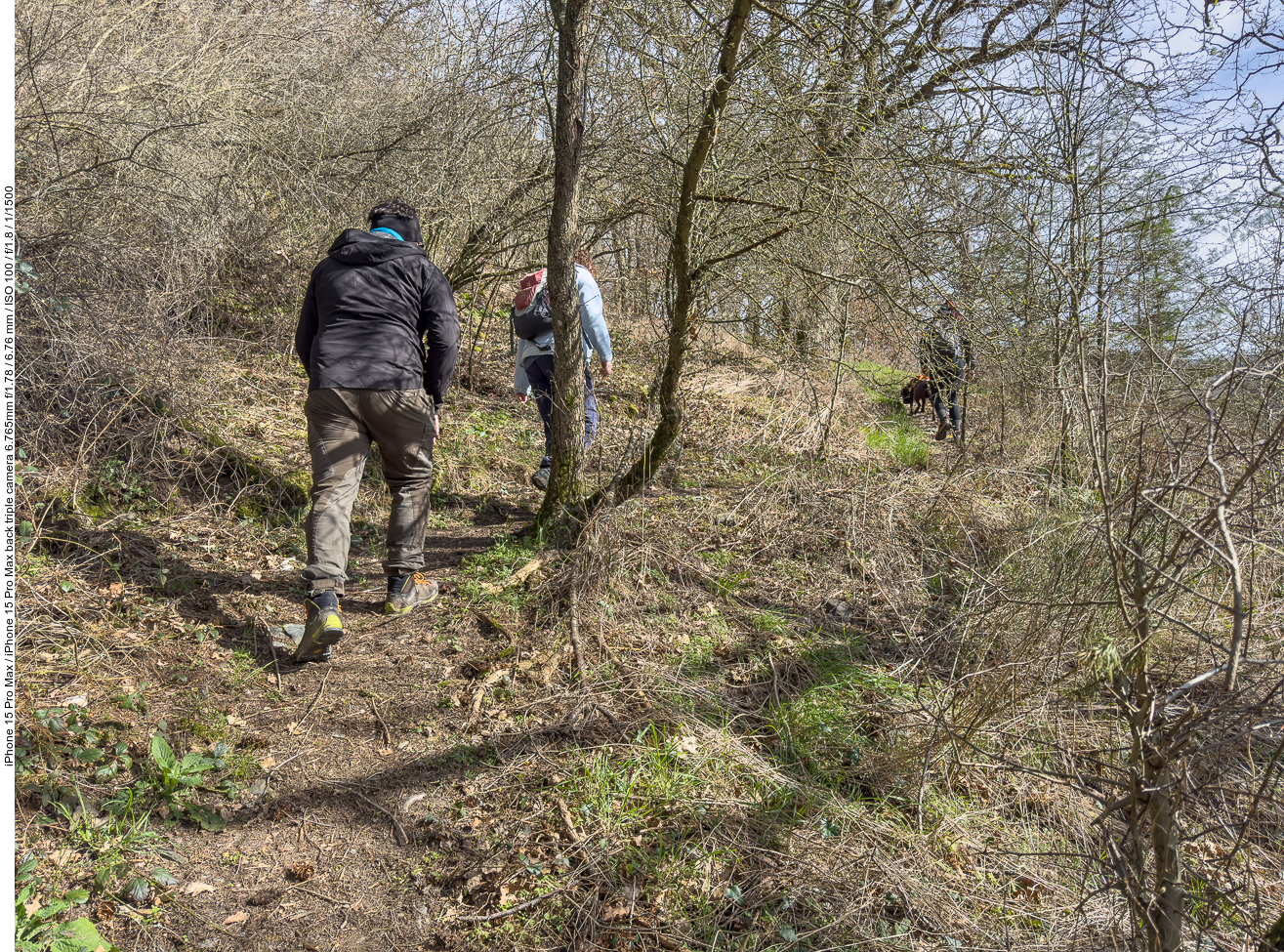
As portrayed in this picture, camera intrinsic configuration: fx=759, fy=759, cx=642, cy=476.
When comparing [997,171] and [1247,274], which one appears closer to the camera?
[1247,274]

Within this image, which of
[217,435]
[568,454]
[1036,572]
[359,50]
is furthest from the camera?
[359,50]

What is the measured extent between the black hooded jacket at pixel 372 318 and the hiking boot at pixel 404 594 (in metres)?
1.08

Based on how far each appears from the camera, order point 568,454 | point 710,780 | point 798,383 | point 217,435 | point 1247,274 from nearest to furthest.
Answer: point 710,780
point 1247,274
point 568,454
point 217,435
point 798,383

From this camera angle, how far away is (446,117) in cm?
675

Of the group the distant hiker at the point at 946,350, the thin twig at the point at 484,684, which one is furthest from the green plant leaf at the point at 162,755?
the distant hiker at the point at 946,350

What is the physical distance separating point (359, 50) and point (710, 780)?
7741 millimetres

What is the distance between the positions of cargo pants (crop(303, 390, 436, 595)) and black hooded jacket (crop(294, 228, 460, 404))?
0.33ft

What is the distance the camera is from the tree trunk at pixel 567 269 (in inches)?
165

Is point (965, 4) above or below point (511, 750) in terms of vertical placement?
above

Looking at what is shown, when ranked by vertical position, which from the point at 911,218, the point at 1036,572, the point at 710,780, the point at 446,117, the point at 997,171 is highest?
the point at 446,117

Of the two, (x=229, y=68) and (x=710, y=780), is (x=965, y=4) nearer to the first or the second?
(x=710, y=780)

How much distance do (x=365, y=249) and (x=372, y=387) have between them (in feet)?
2.39

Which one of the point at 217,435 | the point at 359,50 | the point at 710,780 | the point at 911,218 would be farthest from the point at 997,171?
the point at 359,50

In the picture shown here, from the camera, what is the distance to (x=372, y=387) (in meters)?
3.88
